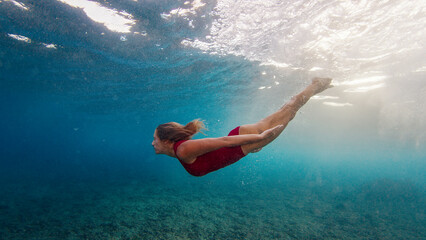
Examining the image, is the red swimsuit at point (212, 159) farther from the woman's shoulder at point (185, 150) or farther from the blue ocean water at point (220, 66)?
the blue ocean water at point (220, 66)

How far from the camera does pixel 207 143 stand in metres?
2.96

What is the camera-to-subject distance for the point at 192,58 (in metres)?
14.8

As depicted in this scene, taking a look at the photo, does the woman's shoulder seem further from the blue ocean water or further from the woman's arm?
the blue ocean water

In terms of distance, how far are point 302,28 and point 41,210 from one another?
17.3 meters

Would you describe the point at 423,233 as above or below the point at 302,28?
below

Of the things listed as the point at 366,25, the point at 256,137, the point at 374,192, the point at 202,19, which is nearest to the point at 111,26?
the point at 202,19

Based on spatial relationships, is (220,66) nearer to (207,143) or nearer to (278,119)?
(278,119)

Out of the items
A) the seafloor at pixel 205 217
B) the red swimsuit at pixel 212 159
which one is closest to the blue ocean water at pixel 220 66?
the seafloor at pixel 205 217

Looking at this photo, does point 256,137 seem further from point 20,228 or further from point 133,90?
point 133,90

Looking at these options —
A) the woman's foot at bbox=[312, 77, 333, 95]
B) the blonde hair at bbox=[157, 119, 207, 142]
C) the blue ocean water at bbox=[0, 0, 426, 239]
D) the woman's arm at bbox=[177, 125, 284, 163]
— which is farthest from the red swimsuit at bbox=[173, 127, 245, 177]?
the blue ocean water at bbox=[0, 0, 426, 239]

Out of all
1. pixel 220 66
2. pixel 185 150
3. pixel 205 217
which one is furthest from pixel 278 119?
pixel 220 66

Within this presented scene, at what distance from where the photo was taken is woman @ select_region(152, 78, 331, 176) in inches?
118

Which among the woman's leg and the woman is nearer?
the woman

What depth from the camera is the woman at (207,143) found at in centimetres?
300
